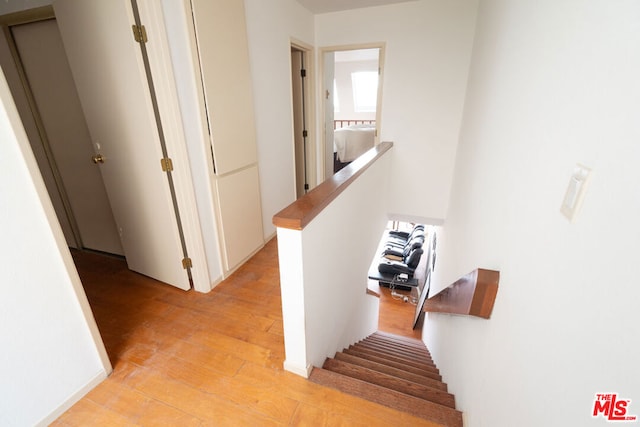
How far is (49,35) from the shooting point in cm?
209

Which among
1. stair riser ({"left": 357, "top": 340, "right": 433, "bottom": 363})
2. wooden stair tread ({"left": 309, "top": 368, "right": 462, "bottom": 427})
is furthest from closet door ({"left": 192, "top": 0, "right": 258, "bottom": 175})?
stair riser ({"left": 357, "top": 340, "right": 433, "bottom": 363})

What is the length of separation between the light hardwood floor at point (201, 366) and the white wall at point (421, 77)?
8.22ft

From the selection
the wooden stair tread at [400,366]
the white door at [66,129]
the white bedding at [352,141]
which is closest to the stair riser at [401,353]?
the wooden stair tread at [400,366]

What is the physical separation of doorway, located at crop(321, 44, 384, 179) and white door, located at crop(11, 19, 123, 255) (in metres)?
2.63

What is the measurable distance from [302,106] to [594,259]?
3586 millimetres

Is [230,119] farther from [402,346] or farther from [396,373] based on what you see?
[402,346]

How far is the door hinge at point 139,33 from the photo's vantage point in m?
1.57

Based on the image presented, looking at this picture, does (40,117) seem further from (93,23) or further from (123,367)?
(123,367)

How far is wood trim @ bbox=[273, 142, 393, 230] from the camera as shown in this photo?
45.9 inches

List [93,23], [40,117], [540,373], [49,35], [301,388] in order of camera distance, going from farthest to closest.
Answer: [40,117], [49,35], [93,23], [301,388], [540,373]

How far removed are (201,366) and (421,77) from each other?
3556mm

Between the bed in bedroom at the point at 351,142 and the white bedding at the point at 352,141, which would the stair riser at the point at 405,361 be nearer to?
the bed in bedroom at the point at 351,142

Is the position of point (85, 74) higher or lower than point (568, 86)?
higher

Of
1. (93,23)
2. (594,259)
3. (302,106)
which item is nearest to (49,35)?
(93,23)
